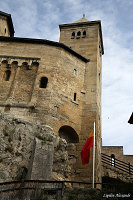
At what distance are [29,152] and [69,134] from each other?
433cm

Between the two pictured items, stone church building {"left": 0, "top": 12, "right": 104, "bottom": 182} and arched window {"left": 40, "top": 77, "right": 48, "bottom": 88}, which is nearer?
stone church building {"left": 0, "top": 12, "right": 104, "bottom": 182}

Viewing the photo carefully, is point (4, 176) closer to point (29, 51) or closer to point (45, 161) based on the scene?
point (45, 161)

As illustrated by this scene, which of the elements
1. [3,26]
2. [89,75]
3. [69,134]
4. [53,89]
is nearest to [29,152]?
[69,134]

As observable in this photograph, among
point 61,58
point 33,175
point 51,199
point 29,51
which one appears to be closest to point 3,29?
point 29,51

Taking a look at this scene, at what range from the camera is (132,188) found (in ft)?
32.4

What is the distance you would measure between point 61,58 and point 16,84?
13.8 ft

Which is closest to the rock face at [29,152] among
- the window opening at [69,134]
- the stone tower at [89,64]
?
the window opening at [69,134]

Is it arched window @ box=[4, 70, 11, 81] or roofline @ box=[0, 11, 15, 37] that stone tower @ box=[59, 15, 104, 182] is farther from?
arched window @ box=[4, 70, 11, 81]

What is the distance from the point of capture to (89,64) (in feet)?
67.7

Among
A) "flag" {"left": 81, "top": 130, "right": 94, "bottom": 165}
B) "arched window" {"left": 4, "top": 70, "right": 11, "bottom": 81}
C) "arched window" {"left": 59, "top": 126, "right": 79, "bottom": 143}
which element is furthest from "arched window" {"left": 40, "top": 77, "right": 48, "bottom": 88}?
"flag" {"left": 81, "top": 130, "right": 94, "bottom": 165}

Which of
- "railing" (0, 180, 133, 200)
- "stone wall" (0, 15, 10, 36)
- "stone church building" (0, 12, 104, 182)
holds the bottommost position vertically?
"railing" (0, 180, 133, 200)

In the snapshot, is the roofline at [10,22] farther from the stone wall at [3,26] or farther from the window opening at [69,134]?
the window opening at [69,134]

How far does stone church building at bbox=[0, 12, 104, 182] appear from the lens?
Result: 626 inches

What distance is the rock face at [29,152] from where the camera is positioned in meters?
12.4
